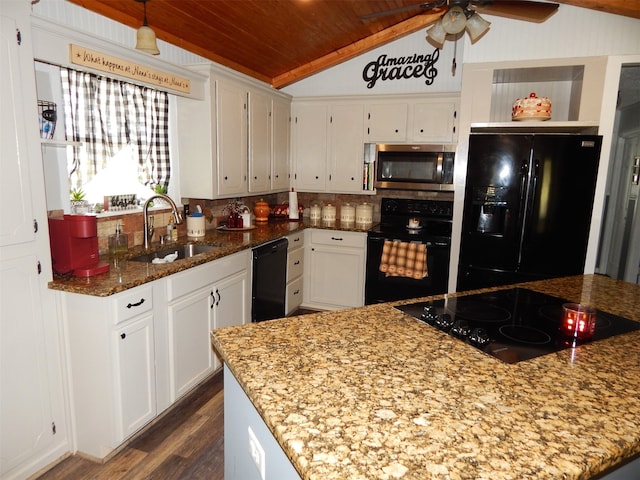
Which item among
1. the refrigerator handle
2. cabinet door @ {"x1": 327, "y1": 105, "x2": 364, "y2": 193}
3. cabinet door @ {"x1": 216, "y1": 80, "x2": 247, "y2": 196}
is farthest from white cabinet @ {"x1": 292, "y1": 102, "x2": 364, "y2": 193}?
the refrigerator handle

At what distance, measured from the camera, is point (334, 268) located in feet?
13.8

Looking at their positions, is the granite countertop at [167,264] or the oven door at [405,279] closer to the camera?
the granite countertop at [167,264]

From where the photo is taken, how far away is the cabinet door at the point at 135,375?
6.68 ft

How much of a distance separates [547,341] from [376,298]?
267cm

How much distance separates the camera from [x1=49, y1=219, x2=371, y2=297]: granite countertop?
1.95 metres

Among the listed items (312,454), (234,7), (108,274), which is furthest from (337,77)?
(312,454)

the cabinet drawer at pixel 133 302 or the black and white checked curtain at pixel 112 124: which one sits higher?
the black and white checked curtain at pixel 112 124

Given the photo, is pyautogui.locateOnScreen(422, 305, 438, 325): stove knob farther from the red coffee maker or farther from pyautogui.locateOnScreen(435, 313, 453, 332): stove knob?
the red coffee maker

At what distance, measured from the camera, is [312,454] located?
78 cm

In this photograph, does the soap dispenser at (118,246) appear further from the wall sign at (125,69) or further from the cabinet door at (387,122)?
the cabinet door at (387,122)

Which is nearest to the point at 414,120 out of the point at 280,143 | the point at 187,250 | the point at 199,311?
the point at 280,143

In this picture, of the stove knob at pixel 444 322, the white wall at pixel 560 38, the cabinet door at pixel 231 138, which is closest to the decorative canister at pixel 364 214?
the cabinet door at pixel 231 138

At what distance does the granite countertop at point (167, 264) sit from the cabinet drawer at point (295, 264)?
25 centimetres

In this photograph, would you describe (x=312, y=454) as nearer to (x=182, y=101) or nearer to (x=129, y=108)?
(x=129, y=108)
